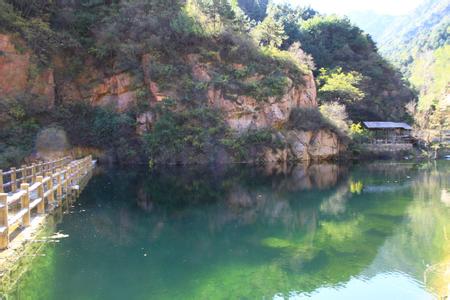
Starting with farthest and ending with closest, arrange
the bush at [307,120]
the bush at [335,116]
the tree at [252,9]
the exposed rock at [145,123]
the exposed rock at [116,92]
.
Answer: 1. the tree at [252,9]
2. the bush at [335,116]
3. the bush at [307,120]
4. the exposed rock at [116,92]
5. the exposed rock at [145,123]

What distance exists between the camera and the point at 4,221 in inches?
338

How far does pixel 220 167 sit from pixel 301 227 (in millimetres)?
19124

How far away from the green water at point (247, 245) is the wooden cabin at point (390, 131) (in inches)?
1014

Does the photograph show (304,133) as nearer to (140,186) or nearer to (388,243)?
(140,186)

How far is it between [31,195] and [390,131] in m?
42.3

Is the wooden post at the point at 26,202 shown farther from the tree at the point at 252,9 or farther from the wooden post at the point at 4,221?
the tree at the point at 252,9

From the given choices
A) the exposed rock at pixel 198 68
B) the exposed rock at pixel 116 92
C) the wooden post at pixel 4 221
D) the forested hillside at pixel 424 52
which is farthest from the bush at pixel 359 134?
the wooden post at pixel 4 221

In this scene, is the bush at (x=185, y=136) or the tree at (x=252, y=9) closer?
the bush at (x=185, y=136)

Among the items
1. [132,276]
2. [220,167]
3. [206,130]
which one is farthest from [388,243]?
[206,130]

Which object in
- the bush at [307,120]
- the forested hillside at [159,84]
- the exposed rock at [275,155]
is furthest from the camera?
the bush at [307,120]

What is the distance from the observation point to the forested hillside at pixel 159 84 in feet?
110

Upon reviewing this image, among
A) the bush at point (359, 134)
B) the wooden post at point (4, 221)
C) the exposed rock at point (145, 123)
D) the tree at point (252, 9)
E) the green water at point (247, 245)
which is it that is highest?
the tree at point (252, 9)

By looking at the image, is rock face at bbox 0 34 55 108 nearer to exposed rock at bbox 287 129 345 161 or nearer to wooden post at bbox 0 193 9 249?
exposed rock at bbox 287 129 345 161

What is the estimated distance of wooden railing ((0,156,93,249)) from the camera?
8688 millimetres
